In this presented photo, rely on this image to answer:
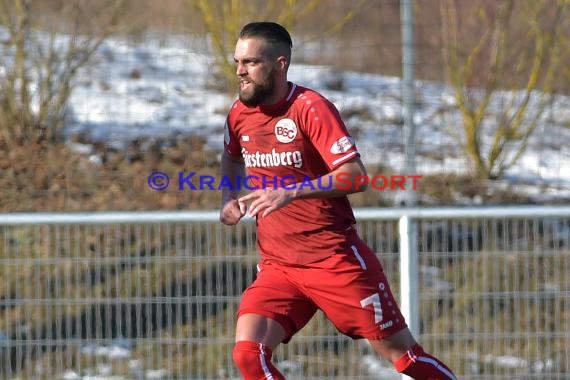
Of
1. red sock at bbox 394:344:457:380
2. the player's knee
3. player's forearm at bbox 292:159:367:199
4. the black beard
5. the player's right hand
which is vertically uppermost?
the black beard

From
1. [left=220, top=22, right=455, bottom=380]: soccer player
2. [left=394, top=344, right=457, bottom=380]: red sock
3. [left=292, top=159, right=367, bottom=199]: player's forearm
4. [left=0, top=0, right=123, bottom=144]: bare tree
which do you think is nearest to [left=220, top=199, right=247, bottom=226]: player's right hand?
[left=220, top=22, right=455, bottom=380]: soccer player

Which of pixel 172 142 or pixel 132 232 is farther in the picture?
pixel 172 142

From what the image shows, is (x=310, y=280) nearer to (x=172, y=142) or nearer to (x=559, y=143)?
(x=172, y=142)

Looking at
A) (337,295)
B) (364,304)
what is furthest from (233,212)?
(364,304)

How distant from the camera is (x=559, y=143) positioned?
343 inches

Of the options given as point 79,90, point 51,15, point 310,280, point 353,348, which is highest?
point 51,15

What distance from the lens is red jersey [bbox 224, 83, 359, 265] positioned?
4.76m

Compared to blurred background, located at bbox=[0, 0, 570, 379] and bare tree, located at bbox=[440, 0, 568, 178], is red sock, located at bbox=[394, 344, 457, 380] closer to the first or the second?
blurred background, located at bbox=[0, 0, 570, 379]

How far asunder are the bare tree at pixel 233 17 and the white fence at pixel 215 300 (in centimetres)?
229

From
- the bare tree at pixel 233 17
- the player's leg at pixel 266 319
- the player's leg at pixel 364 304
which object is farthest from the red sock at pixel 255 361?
the bare tree at pixel 233 17

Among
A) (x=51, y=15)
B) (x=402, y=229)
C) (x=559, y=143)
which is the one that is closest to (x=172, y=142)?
(x=51, y=15)

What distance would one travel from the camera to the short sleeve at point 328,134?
15.1ft

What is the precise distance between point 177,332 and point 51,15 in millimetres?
3093

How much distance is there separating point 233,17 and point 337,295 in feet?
14.6
